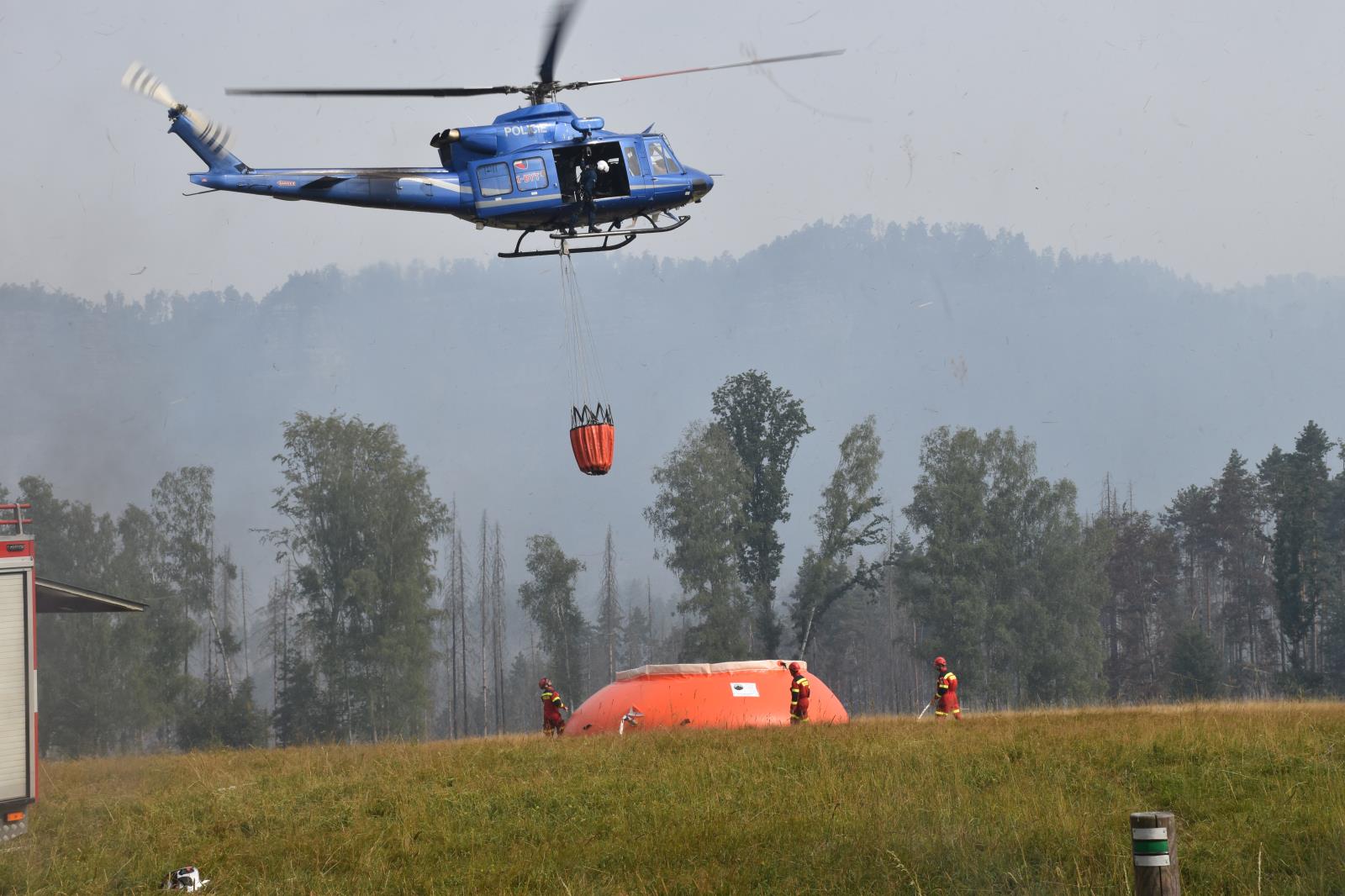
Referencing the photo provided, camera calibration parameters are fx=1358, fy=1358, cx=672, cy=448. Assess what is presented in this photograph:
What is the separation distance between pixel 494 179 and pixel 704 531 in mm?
45718

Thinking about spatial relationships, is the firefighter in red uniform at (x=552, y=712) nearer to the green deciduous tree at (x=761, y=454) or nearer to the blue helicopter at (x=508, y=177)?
the blue helicopter at (x=508, y=177)

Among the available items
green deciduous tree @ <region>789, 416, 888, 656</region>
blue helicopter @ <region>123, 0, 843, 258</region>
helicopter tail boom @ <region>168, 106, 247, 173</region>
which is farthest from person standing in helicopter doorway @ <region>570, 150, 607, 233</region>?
green deciduous tree @ <region>789, 416, 888, 656</region>

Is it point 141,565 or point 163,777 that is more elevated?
point 141,565

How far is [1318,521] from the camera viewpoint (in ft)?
218

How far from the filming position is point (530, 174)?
23266 millimetres

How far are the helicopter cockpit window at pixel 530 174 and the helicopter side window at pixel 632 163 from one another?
1.48 metres

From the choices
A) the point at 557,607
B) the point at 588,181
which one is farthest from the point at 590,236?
the point at 557,607

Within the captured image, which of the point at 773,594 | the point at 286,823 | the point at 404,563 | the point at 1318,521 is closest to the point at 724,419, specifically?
the point at 773,594

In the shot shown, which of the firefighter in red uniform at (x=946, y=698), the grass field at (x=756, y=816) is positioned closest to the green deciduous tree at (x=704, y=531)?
the firefighter in red uniform at (x=946, y=698)

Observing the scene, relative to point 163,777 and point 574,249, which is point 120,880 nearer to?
point 163,777

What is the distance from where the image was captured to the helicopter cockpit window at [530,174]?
23250 millimetres

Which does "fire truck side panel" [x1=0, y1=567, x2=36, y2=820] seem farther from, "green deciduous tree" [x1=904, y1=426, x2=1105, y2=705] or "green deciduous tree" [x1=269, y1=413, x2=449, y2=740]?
"green deciduous tree" [x1=904, y1=426, x2=1105, y2=705]

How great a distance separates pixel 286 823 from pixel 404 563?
1932 inches

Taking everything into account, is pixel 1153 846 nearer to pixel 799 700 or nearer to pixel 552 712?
pixel 799 700
